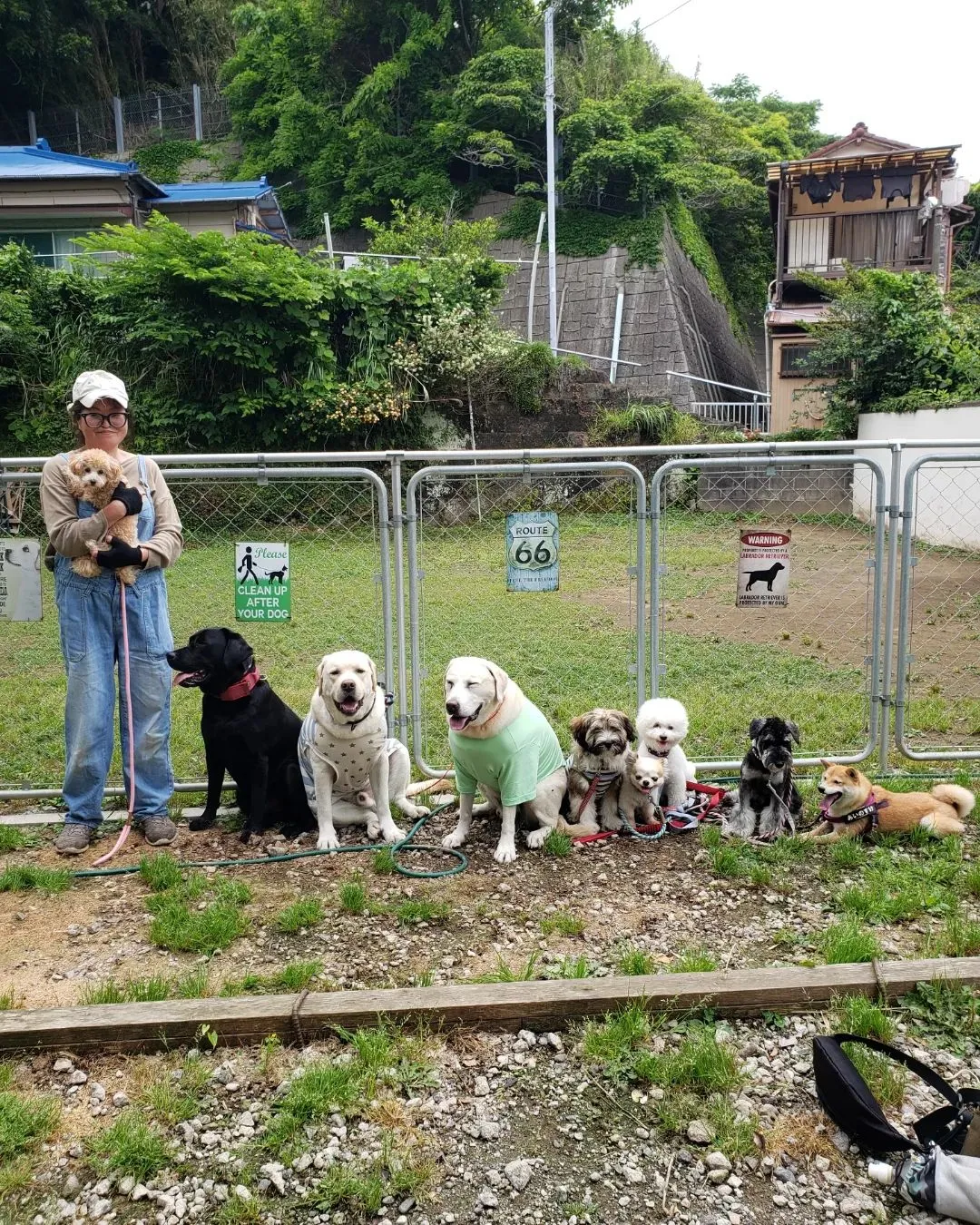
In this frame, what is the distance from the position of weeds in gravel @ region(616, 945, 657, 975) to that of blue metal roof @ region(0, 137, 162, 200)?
2136cm

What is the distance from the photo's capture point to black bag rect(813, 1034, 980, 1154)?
218cm

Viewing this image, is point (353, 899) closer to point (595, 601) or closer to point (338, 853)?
point (338, 853)

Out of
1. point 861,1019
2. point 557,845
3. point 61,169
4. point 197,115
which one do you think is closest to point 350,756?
point 557,845

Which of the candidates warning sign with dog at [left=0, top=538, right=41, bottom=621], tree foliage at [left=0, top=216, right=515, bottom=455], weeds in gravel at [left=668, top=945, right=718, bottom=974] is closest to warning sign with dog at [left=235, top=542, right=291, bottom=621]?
warning sign with dog at [left=0, top=538, right=41, bottom=621]

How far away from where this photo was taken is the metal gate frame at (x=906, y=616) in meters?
4.78

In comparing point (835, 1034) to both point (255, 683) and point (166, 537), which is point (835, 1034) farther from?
point (166, 537)

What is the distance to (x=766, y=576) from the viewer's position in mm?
4820

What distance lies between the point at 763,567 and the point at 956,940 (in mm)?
2190

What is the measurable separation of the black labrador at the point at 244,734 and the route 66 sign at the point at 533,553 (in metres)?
1.36

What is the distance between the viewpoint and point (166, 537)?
4.21 m

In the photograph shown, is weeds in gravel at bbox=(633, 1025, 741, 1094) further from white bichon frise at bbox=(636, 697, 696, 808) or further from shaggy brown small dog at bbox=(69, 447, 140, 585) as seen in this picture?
shaggy brown small dog at bbox=(69, 447, 140, 585)

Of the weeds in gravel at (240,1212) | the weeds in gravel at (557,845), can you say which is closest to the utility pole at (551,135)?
the weeds in gravel at (557,845)

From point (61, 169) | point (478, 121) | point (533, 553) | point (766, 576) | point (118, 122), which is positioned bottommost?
point (766, 576)

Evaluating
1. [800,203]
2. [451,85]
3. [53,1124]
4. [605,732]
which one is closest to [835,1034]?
[605,732]
